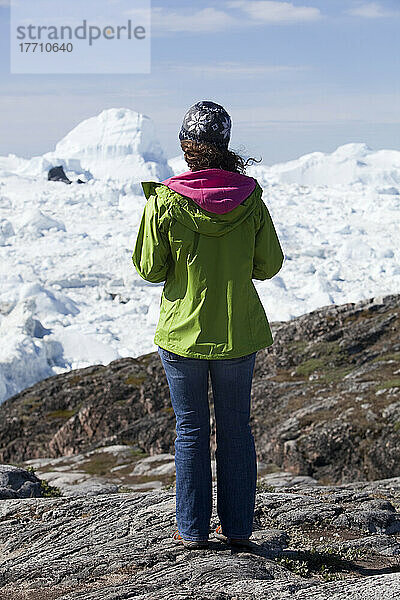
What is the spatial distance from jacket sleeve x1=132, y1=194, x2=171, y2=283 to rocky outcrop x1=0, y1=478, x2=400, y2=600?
7.45 ft

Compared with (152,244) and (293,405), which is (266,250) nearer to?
(152,244)

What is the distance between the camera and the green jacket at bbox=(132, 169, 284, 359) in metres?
5.23

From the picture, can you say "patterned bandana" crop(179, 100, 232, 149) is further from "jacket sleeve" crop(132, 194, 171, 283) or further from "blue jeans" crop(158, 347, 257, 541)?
"blue jeans" crop(158, 347, 257, 541)

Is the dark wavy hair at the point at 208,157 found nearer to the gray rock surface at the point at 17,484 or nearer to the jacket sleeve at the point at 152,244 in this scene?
the jacket sleeve at the point at 152,244

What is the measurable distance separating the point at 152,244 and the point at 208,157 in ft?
2.58

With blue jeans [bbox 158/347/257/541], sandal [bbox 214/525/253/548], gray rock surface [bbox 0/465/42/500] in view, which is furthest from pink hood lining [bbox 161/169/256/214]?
gray rock surface [bbox 0/465/42/500]

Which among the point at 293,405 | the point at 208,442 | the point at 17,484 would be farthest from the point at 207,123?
the point at 293,405

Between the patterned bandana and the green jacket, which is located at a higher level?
the patterned bandana

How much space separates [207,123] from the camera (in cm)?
519

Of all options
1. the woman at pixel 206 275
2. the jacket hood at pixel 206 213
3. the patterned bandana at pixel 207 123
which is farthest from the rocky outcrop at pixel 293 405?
the patterned bandana at pixel 207 123

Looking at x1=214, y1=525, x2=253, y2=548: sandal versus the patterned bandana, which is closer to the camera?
the patterned bandana

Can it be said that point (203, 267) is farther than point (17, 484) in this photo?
No

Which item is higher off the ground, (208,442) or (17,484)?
(208,442)

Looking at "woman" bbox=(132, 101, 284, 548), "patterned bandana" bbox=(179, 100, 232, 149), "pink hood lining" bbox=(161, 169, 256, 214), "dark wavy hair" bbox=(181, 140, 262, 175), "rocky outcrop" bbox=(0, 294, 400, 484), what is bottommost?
"rocky outcrop" bbox=(0, 294, 400, 484)
